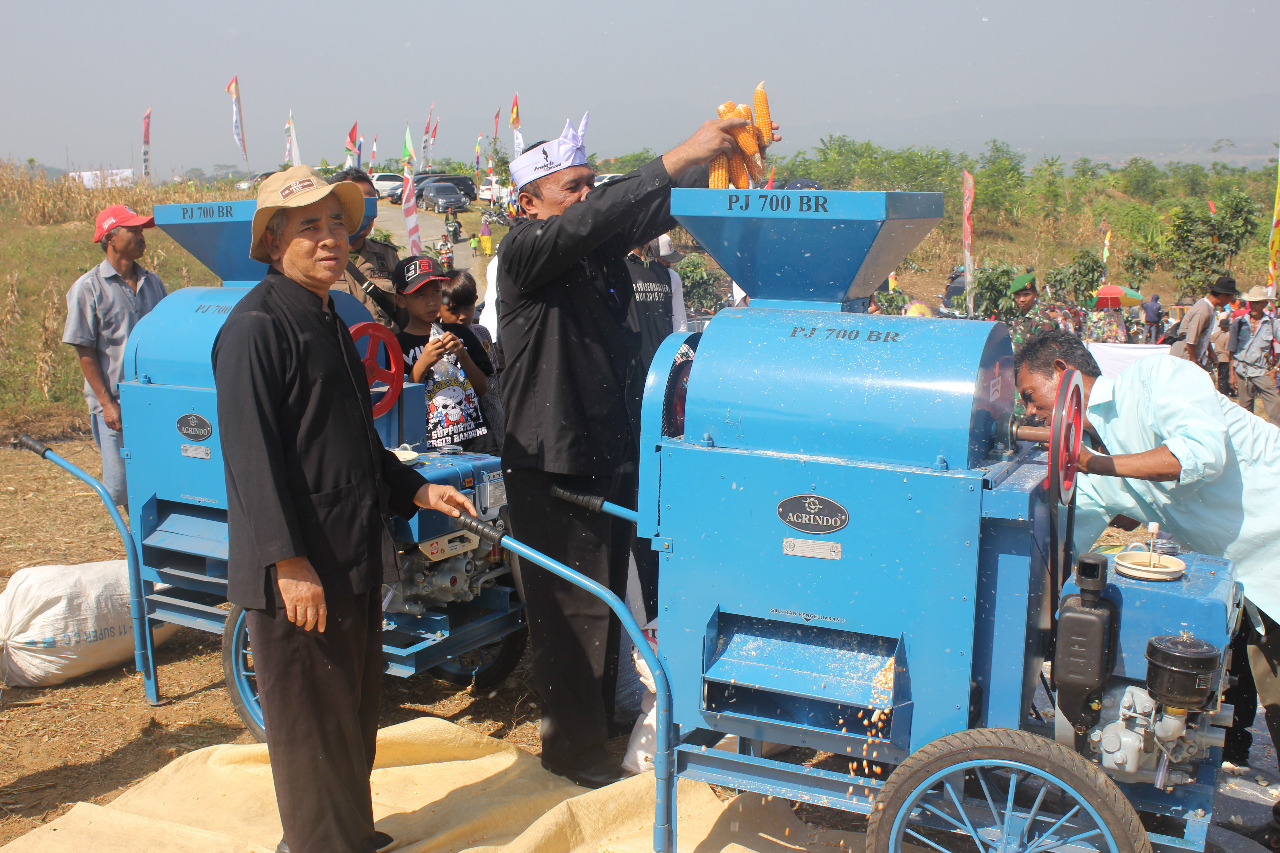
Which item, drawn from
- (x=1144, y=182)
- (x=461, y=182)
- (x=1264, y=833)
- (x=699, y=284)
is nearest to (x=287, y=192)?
(x=1264, y=833)

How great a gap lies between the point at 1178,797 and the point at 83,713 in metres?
4.40

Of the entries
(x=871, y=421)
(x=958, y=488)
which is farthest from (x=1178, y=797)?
(x=871, y=421)

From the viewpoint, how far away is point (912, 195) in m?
2.83

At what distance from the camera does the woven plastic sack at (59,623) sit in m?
4.49

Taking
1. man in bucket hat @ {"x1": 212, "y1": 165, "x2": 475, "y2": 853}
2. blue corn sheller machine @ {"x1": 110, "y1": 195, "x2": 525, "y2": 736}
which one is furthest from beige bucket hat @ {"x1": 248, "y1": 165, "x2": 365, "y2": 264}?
blue corn sheller machine @ {"x1": 110, "y1": 195, "x2": 525, "y2": 736}

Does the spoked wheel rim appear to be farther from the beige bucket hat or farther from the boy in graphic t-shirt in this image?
the boy in graphic t-shirt

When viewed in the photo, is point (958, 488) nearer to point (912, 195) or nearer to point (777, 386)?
point (777, 386)

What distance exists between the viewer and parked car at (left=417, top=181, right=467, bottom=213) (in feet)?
98.7

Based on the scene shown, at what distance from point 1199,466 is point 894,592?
108 cm

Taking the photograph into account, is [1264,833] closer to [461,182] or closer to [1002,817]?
[1002,817]

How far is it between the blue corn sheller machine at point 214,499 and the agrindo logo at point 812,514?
1.71m

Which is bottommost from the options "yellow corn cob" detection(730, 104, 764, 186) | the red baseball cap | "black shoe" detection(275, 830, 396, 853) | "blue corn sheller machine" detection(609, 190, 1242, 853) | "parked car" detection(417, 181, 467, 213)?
"black shoe" detection(275, 830, 396, 853)

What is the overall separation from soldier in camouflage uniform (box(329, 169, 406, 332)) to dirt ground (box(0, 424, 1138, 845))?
184 centimetres

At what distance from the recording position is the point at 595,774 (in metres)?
3.62
